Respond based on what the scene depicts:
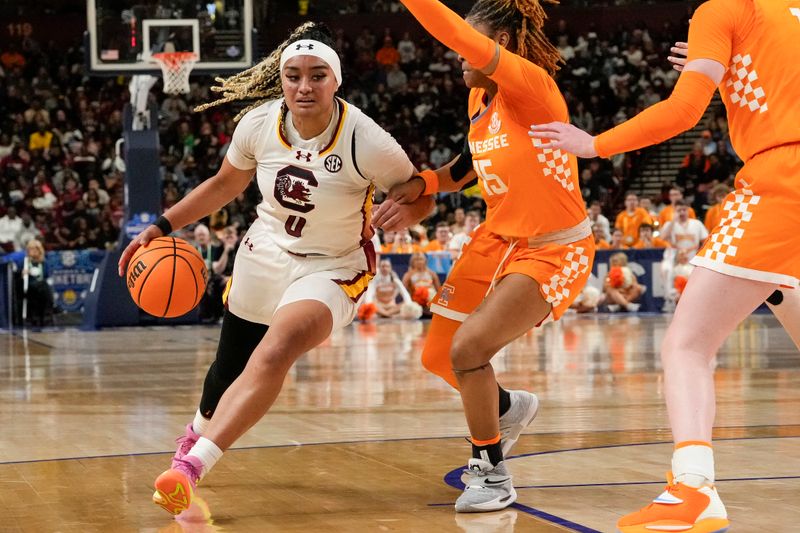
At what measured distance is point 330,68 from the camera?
5.14 m

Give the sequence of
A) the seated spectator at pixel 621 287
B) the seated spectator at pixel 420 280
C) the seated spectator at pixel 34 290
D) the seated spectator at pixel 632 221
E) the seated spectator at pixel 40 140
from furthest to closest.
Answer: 1. the seated spectator at pixel 40 140
2. the seated spectator at pixel 632 221
3. the seated spectator at pixel 621 287
4. the seated spectator at pixel 420 280
5. the seated spectator at pixel 34 290

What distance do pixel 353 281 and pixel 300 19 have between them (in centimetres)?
2178

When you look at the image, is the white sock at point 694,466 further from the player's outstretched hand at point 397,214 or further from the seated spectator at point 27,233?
the seated spectator at point 27,233

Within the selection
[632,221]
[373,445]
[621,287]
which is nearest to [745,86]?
[373,445]

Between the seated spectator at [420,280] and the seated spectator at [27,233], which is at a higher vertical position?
the seated spectator at [27,233]

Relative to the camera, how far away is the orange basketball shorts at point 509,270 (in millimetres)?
4996

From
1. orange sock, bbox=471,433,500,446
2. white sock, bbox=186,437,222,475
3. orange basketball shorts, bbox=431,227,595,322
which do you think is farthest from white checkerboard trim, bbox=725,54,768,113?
white sock, bbox=186,437,222,475

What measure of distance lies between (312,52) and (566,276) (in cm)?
144

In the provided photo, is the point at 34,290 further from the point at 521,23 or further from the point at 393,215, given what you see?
the point at 521,23

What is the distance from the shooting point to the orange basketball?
541cm

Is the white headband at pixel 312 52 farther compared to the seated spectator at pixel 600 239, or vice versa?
the seated spectator at pixel 600 239

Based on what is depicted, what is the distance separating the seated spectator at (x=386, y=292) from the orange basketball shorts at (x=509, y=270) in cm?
1181

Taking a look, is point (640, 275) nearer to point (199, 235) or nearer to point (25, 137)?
point (199, 235)

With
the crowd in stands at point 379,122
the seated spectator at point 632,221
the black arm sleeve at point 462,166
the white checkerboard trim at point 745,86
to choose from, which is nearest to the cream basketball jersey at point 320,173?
the black arm sleeve at point 462,166
